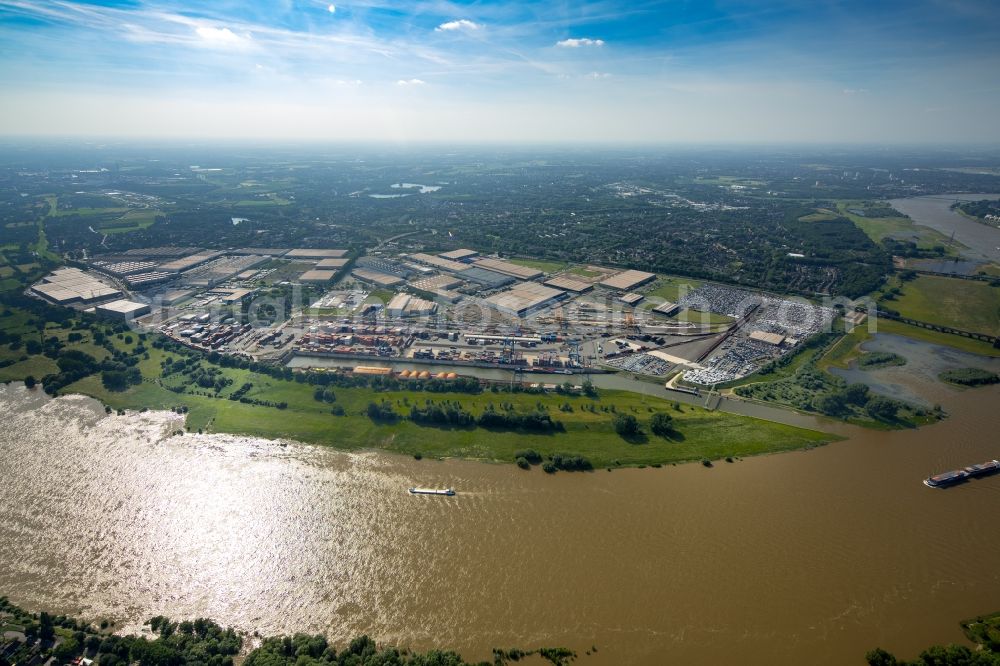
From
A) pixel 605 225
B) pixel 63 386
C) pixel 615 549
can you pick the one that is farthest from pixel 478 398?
pixel 605 225

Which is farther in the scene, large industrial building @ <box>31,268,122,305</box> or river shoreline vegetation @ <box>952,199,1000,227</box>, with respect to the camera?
river shoreline vegetation @ <box>952,199,1000,227</box>

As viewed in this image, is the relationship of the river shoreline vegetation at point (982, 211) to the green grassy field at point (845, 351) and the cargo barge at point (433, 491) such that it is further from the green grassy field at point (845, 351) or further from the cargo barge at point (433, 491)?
the cargo barge at point (433, 491)

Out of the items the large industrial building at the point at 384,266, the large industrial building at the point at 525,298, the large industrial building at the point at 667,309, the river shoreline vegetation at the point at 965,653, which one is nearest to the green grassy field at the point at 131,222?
the large industrial building at the point at 384,266

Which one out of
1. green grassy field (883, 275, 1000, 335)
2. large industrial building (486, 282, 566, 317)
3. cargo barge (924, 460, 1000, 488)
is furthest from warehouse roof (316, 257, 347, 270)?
green grassy field (883, 275, 1000, 335)

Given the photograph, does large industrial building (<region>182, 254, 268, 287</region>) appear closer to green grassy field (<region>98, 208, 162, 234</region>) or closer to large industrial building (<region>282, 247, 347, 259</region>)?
large industrial building (<region>282, 247, 347, 259</region>)

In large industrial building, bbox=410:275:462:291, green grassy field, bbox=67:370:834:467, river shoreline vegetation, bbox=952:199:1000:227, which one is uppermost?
river shoreline vegetation, bbox=952:199:1000:227
